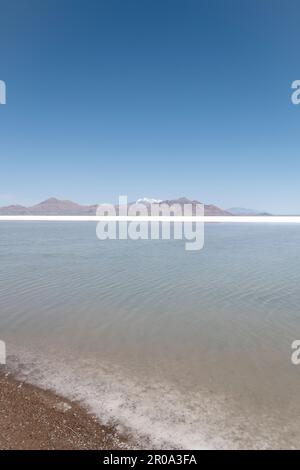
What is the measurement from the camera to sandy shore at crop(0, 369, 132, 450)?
335cm

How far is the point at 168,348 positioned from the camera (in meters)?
5.83

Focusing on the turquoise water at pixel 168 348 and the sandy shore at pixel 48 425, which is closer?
the sandy shore at pixel 48 425

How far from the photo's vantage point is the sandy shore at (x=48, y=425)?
335cm

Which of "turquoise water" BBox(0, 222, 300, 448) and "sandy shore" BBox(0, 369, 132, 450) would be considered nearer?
"sandy shore" BBox(0, 369, 132, 450)

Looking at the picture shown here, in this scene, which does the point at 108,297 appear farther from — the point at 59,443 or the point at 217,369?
the point at 59,443

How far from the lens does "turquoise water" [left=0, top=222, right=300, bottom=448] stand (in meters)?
3.89

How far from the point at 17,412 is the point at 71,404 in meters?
0.66

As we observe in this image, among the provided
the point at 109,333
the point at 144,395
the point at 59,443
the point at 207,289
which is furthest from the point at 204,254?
the point at 59,443

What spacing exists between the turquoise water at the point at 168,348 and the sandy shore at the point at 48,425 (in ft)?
0.74

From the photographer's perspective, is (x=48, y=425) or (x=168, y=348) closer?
(x=48, y=425)

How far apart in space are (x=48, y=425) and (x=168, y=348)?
106 inches

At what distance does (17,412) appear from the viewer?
12.6 feet

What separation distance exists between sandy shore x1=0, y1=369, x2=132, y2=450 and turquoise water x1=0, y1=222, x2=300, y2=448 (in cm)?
22

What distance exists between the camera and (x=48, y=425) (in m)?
→ 3.62
